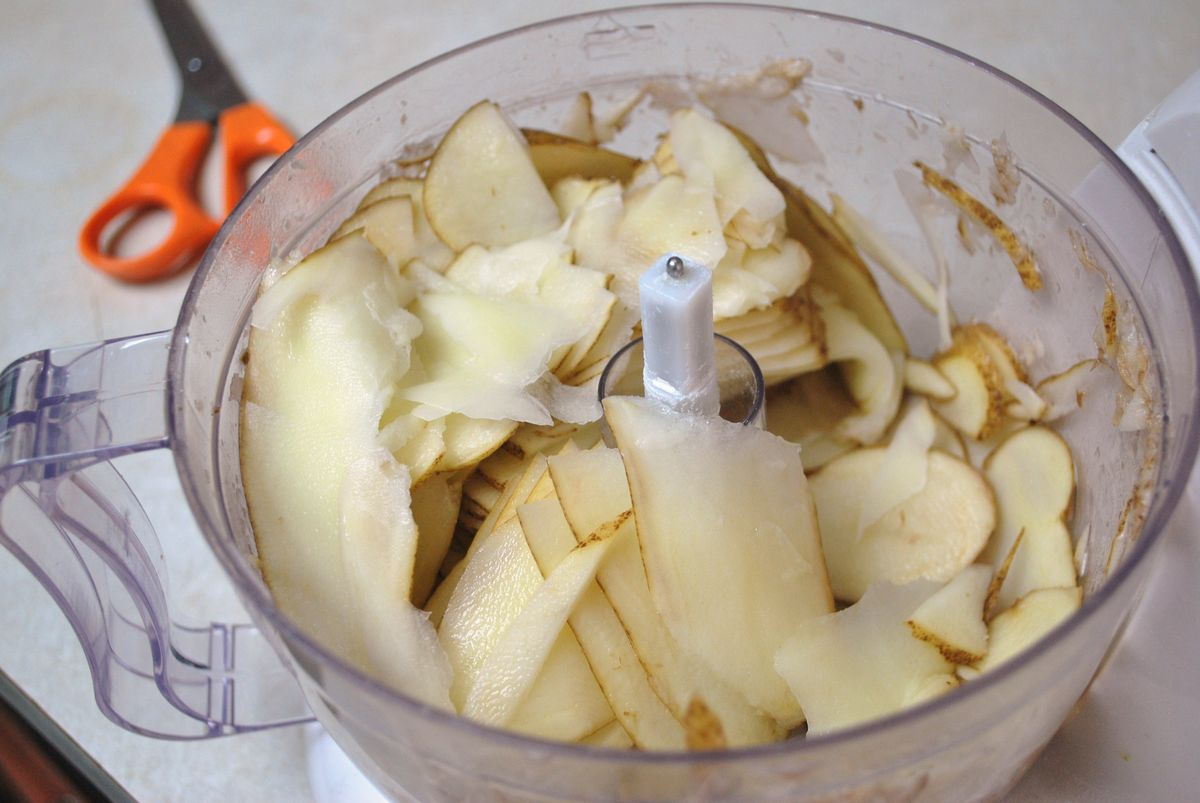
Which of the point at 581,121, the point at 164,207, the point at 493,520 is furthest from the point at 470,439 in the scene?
the point at 164,207

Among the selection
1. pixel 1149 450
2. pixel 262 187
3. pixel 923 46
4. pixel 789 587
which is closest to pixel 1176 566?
pixel 1149 450

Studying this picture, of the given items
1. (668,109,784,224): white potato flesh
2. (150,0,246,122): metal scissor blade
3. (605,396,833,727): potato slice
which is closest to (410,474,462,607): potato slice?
(605,396,833,727): potato slice

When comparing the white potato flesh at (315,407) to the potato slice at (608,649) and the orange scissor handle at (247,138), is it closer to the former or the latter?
the potato slice at (608,649)

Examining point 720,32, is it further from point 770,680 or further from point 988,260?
point 770,680

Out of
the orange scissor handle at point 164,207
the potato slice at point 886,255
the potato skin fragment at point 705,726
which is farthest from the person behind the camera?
the orange scissor handle at point 164,207

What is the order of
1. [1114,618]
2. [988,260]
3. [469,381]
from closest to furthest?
[1114,618]
[469,381]
[988,260]

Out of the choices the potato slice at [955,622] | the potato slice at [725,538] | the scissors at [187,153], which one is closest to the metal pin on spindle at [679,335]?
the potato slice at [725,538]
